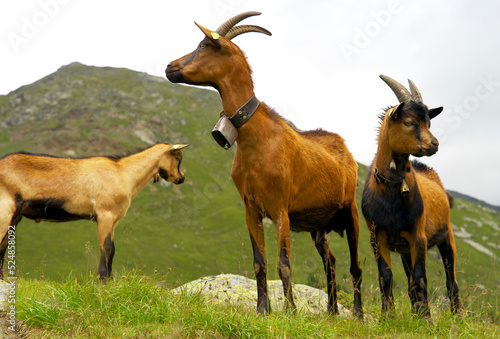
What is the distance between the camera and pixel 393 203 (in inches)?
284

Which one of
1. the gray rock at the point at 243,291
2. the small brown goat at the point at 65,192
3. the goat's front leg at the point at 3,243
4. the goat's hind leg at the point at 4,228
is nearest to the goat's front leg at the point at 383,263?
the gray rock at the point at 243,291

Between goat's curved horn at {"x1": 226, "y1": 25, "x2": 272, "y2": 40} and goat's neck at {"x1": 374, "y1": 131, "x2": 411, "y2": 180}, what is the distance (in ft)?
9.13

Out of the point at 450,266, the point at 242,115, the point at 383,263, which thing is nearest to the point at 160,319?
the point at 242,115

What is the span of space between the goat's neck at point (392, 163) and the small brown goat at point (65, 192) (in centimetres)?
607

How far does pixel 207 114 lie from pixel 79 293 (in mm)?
182886

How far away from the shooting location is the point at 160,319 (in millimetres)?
5637

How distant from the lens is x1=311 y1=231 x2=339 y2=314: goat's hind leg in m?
8.02

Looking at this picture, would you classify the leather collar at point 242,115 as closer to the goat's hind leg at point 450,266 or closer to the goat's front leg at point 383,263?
the goat's front leg at point 383,263

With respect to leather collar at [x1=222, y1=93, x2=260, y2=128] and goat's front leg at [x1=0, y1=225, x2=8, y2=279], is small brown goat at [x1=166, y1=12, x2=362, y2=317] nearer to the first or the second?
leather collar at [x1=222, y1=93, x2=260, y2=128]

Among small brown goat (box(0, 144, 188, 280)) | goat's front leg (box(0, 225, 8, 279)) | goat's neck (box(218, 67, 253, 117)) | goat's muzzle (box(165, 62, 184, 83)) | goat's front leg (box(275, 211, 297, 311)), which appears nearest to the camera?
goat's front leg (box(275, 211, 297, 311))

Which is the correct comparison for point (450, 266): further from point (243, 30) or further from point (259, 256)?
Result: point (243, 30)

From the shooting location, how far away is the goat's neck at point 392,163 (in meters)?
7.19

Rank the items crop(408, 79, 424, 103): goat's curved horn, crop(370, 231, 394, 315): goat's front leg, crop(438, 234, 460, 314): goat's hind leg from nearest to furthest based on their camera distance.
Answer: crop(370, 231, 394, 315): goat's front leg
crop(408, 79, 424, 103): goat's curved horn
crop(438, 234, 460, 314): goat's hind leg

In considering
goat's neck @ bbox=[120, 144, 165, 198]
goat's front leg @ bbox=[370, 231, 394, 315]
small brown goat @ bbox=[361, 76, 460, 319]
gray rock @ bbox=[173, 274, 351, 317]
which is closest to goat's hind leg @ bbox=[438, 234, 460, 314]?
small brown goat @ bbox=[361, 76, 460, 319]
